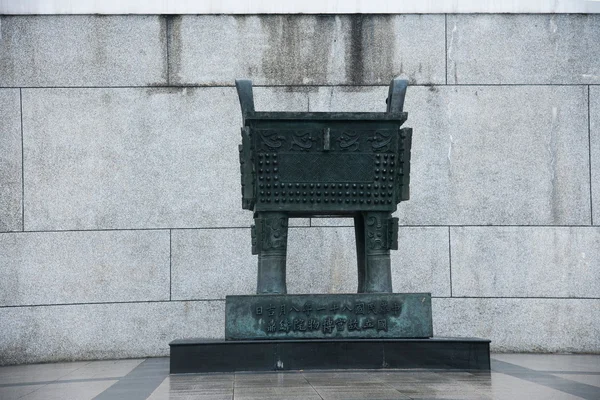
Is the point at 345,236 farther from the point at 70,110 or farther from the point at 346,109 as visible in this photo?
the point at 70,110

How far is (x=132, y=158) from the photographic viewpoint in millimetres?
13250

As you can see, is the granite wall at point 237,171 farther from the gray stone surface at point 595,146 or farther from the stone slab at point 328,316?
the stone slab at point 328,316

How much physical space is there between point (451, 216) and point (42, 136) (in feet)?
19.2

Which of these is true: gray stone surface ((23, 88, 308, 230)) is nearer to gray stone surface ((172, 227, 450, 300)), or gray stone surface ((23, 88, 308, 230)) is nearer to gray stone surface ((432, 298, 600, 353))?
gray stone surface ((172, 227, 450, 300))

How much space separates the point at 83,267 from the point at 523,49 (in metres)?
6.96

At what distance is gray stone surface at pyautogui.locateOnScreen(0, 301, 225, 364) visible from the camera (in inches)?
507

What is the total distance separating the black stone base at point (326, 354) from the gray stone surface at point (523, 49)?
196 inches

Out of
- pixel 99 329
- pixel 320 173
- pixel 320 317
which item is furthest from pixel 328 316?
pixel 99 329

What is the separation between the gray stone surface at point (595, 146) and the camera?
1338 cm

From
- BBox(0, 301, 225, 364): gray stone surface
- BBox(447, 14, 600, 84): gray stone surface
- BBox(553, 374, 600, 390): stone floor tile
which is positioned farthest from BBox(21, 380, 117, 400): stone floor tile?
BBox(447, 14, 600, 84): gray stone surface

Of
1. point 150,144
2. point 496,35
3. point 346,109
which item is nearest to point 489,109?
point 496,35

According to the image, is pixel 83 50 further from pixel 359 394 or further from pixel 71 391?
pixel 359 394

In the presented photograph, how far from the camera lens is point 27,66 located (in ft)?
43.4

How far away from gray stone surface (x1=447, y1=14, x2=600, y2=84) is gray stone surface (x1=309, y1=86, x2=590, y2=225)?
191mm
